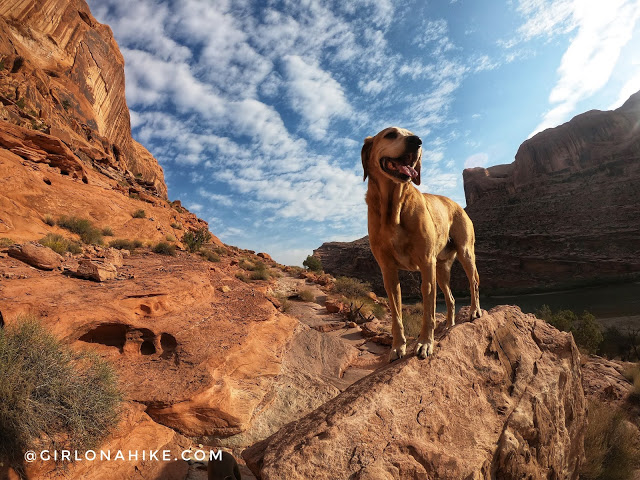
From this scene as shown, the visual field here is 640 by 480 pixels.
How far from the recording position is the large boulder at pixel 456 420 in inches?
74.7

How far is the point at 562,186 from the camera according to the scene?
2328 inches

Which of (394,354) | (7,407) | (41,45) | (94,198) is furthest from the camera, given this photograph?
(41,45)

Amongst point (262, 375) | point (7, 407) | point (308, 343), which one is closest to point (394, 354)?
point (262, 375)

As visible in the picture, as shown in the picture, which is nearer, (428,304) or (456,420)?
(456,420)

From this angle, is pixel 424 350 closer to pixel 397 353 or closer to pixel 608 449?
pixel 397 353

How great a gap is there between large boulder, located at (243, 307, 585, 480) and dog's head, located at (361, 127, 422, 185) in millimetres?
1740

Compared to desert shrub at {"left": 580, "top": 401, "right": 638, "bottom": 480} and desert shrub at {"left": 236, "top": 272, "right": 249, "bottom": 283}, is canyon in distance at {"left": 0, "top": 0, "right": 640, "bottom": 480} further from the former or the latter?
desert shrub at {"left": 580, "top": 401, "right": 638, "bottom": 480}

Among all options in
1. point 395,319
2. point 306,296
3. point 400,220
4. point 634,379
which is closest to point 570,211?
point 634,379

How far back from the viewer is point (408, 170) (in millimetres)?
2693

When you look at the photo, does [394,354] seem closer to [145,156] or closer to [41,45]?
[41,45]

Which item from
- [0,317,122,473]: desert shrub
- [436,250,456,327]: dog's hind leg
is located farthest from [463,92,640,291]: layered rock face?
[0,317,122,473]: desert shrub

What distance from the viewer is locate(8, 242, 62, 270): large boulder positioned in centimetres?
593

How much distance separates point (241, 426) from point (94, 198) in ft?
48.5

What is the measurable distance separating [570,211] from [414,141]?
221 ft
